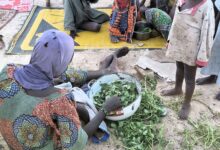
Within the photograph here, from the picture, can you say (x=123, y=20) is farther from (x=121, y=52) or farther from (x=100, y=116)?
(x=100, y=116)

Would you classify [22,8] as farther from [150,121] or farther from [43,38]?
[43,38]

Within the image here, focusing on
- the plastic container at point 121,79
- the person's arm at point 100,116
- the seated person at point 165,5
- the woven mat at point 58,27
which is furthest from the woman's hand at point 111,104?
the seated person at point 165,5

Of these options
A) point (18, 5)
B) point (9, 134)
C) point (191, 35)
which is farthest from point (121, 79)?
point (18, 5)

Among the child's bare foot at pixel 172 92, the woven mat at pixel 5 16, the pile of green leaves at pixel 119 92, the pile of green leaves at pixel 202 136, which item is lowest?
the pile of green leaves at pixel 202 136

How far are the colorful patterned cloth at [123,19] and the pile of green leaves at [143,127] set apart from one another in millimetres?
1369

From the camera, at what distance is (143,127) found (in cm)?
291

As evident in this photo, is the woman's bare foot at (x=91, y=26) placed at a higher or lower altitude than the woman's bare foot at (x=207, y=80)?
higher

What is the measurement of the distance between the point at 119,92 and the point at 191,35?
32.1 inches

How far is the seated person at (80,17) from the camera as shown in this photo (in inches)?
179

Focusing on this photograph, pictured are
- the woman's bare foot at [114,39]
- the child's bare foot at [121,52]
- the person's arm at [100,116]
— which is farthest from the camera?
the woman's bare foot at [114,39]

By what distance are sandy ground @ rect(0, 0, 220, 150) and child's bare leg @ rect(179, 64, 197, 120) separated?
0.22ft

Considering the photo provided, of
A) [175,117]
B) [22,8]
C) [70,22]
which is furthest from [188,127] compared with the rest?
[22,8]

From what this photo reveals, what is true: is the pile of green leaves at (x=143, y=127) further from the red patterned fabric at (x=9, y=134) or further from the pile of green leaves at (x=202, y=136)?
the red patterned fabric at (x=9, y=134)

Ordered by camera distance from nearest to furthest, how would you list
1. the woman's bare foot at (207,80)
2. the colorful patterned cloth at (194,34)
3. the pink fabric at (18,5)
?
the colorful patterned cloth at (194,34), the woman's bare foot at (207,80), the pink fabric at (18,5)
